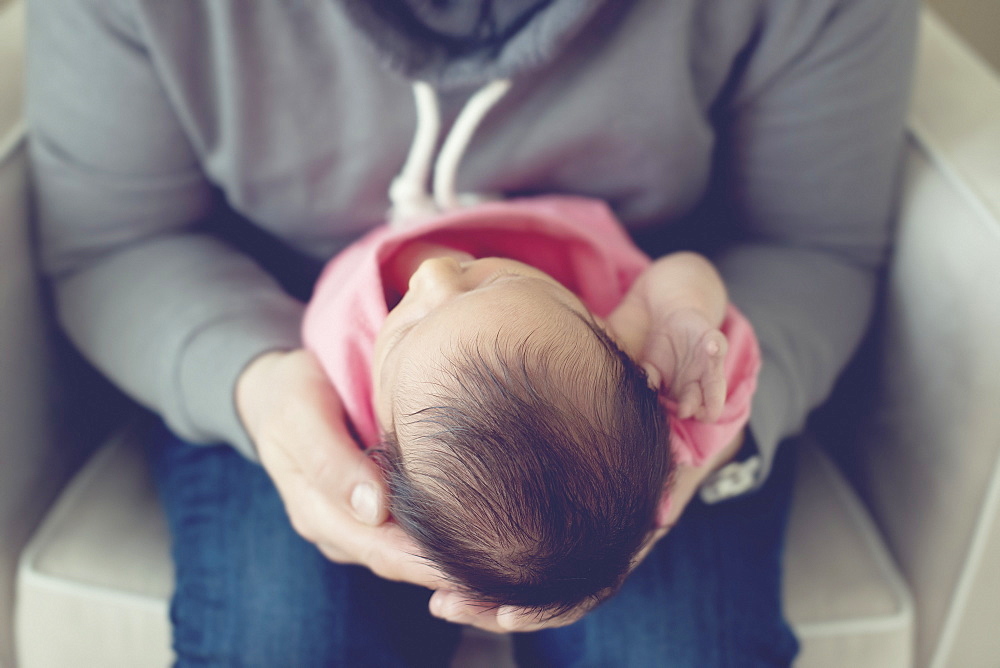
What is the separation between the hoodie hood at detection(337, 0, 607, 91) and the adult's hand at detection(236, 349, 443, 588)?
21 cm

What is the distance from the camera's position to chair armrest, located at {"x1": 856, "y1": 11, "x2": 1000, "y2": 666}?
0.54m

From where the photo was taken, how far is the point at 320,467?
44 cm

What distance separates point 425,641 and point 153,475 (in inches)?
11.5

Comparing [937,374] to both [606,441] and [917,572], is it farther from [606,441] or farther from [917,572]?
[606,441]

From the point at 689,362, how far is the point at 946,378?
11.2 inches

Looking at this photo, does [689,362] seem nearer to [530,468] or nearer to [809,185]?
[530,468]

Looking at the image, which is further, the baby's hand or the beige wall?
the beige wall

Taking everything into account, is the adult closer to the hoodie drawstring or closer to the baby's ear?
the hoodie drawstring

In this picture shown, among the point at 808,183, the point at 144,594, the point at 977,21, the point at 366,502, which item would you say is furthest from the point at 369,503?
the point at 977,21

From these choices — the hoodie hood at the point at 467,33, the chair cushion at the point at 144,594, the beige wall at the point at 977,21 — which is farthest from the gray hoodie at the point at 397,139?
the beige wall at the point at 977,21

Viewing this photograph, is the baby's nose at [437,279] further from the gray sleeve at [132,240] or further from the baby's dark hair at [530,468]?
the gray sleeve at [132,240]

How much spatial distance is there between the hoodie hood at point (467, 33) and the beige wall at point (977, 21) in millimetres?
997

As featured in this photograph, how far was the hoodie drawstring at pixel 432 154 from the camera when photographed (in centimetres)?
54

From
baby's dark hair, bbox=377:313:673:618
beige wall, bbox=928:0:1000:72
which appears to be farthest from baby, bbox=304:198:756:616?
beige wall, bbox=928:0:1000:72
